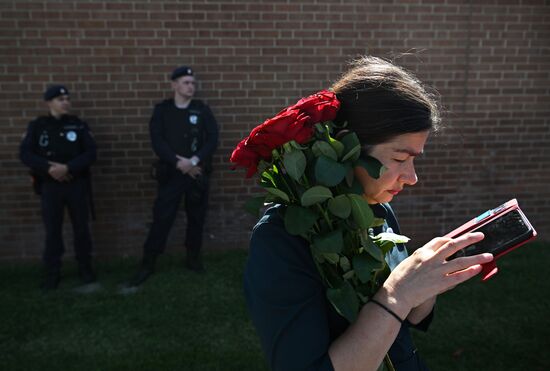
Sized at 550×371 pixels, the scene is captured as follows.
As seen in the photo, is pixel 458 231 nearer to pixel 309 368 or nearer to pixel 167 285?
pixel 309 368

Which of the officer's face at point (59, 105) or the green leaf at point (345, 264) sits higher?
the officer's face at point (59, 105)

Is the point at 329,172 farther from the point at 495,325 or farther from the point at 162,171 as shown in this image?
the point at 162,171

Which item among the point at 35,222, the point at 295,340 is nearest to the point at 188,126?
the point at 35,222

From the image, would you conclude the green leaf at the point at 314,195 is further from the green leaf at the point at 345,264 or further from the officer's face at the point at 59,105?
the officer's face at the point at 59,105

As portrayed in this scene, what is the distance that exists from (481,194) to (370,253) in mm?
5390

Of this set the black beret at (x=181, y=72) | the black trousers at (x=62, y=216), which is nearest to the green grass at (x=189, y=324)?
the black trousers at (x=62, y=216)

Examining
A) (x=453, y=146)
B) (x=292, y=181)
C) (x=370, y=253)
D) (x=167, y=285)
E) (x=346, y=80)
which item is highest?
(x=346, y=80)

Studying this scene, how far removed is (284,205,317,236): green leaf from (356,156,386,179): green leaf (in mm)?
196

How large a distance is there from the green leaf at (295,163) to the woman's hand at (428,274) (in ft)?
1.28

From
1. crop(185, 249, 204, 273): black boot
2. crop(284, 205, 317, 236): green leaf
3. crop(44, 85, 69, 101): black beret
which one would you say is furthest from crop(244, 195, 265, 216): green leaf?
crop(44, 85, 69, 101): black beret

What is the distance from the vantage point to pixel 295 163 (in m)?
1.53

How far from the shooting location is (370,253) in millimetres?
1634

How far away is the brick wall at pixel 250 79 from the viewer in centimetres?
579

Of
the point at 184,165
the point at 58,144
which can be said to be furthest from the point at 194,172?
the point at 58,144
